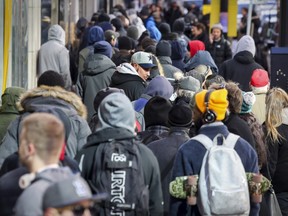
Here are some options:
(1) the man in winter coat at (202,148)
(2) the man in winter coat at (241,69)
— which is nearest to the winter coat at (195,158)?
(1) the man in winter coat at (202,148)

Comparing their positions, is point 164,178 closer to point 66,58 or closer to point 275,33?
point 66,58

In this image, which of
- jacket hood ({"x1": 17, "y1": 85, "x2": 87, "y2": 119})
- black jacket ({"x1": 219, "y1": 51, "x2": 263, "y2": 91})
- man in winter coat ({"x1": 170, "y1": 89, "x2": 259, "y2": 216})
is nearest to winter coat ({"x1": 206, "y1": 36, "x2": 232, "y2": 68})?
black jacket ({"x1": 219, "y1": 51, "x2": 263, "y2": 91})

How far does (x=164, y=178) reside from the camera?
29.4 feet

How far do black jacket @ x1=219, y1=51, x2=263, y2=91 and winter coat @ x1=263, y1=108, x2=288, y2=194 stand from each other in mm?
5647

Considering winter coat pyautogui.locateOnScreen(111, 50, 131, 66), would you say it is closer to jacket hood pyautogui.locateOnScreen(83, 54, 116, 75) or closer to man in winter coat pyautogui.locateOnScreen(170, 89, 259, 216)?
jacket hood pyautogui.locateOnScreen(83, 54, 116, 75)

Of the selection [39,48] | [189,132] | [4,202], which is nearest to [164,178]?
[189,132]

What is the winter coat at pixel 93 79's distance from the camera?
592 inches

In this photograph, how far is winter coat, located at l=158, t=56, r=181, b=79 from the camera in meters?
15.3

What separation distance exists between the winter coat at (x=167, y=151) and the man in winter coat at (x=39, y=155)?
2.82 metres

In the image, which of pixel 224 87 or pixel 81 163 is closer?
pixel 81 163

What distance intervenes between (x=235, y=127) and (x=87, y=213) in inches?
156

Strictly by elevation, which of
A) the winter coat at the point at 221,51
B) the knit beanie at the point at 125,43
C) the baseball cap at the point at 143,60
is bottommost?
the winter coat at the point at 221,51

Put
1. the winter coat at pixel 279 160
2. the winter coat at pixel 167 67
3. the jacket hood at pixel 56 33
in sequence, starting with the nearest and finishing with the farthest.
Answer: the winter coat at pixel 279 160, the winter coat at pixel 167 67, the jacket hood at pixel 56 33

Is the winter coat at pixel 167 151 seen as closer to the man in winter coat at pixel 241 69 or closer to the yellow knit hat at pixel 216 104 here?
the yellow knit hat at pixel 216 104
